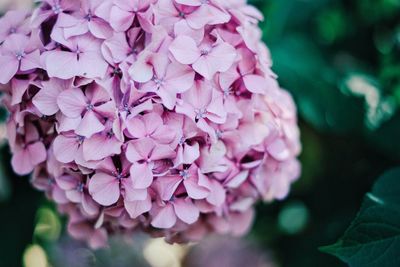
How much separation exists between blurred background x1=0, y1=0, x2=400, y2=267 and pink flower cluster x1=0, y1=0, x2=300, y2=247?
0.34 metres

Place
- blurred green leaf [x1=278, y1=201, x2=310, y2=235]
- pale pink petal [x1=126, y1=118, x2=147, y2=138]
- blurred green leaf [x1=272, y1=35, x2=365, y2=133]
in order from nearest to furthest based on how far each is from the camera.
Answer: pale pink petal [x1=126, y1=118, x2=147, y2=138] → blurred green leaf [x1=272, y1=35, x2=365, y2=133] → blurred green leaf [x1=278, y1=201, x2=310, y2=235]

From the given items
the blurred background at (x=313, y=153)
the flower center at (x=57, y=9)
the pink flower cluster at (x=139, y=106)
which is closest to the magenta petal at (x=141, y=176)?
the pink flower cluster at (x=139, y=106)

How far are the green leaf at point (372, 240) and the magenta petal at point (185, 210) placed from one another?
0.16 m

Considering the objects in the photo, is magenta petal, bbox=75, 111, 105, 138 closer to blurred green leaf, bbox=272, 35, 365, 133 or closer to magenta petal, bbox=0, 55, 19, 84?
magenta petal, bbox=0, 55, 19, 84

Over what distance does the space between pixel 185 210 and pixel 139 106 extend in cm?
14

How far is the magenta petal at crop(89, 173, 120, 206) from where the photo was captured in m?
0.74

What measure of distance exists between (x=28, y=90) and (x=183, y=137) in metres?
0.20

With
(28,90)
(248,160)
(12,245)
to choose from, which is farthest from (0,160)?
(248,160)

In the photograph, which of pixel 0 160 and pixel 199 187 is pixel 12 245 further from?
pixel 199 187

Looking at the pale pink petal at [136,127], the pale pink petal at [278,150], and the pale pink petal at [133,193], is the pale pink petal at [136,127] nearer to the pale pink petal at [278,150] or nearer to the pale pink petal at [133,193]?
the pale pink petal at [133,193]

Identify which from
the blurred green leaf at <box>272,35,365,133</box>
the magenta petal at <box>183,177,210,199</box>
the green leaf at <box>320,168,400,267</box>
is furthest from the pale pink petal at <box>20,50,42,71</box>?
the blurred green leaf at <box>272,35,365,133</box>

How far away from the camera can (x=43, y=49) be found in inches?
30.3

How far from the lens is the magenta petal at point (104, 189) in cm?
74

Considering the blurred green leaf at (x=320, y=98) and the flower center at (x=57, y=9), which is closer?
the flower center at (x=57, y=9)
